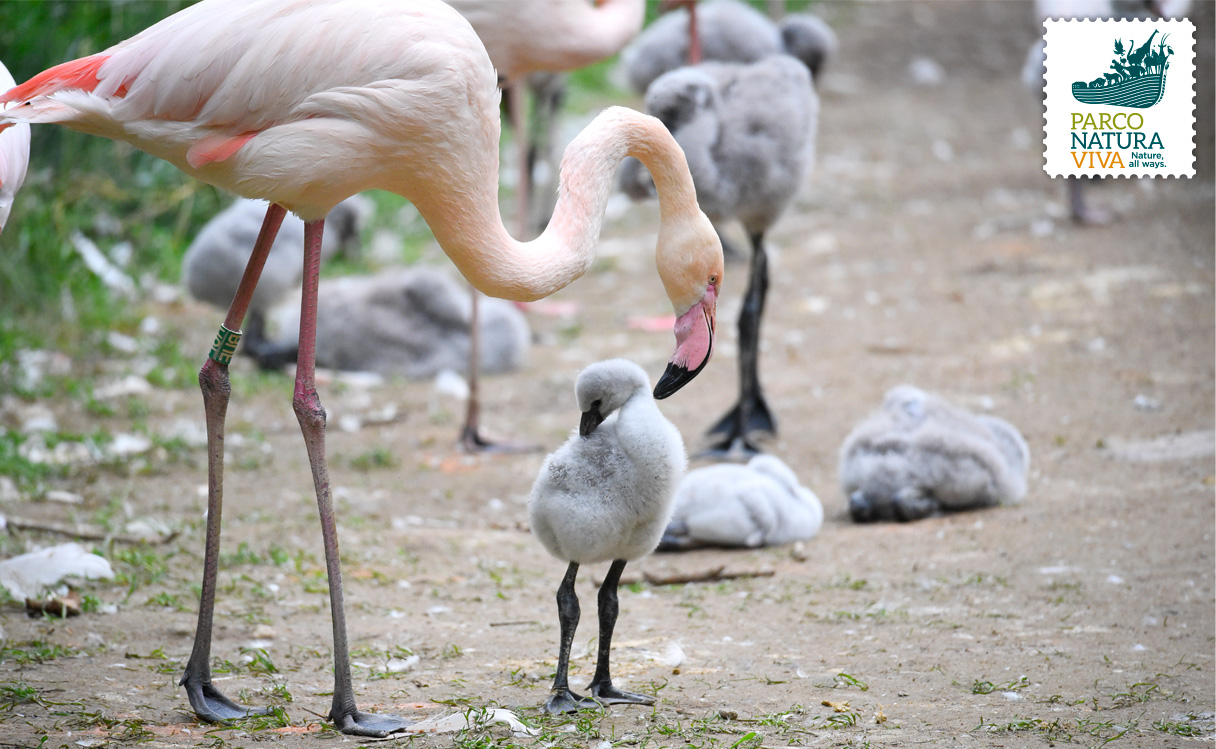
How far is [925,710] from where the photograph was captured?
3148 mm

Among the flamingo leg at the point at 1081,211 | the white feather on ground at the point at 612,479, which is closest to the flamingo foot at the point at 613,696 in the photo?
the white feather on ground at the point at 612,479

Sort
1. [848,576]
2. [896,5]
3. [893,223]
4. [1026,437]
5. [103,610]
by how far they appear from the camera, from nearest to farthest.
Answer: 1. [103,610]
2. [848,576]
3. [1026,437]
4. [893,223]
5. [896,5]

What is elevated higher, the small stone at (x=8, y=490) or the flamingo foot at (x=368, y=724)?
the small stone at (x=8, y=490)

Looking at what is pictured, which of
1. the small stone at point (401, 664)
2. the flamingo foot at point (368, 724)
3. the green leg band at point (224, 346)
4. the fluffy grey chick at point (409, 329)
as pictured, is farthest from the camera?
the fluffy grey chick at point (409, 329)

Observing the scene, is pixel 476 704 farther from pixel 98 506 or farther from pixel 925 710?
pixel 98 506

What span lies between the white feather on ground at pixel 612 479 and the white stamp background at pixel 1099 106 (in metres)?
2.79

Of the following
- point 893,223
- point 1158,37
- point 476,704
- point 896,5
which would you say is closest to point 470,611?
point 476,704

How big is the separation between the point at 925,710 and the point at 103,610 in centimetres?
273

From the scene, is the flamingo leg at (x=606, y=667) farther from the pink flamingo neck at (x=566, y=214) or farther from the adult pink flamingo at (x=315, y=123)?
Answer: the pink flamingo neck at (x=566, y=214)

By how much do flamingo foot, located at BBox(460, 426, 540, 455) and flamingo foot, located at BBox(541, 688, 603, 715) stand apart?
2905 mm

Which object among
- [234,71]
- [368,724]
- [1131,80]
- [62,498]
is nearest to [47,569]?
[62,498]

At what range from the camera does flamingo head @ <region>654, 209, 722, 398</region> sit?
11.9 feet

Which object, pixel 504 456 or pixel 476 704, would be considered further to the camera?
pixel 504 456

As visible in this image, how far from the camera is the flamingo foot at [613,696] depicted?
10.5 ft
